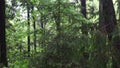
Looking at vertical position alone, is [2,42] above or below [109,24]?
below

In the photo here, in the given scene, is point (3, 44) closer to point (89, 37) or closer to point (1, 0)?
point (1, 0)

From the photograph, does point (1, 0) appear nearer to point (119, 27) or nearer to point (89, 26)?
point (89, 26)

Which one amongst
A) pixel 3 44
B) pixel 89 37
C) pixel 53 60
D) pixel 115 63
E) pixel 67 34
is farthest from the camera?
pixel 3 44

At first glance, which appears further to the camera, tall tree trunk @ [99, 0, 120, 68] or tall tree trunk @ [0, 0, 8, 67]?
tall tree trunk @ [0, 0, 8, 67]

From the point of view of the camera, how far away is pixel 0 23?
8.63m

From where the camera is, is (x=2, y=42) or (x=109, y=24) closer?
(x=109, y=24)

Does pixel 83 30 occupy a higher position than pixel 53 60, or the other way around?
pixel 83 30

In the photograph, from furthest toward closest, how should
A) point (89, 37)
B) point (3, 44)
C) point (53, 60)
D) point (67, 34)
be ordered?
1. point (3, 44)
2. point (67, 34)
3. point (53, 60)
4. point (89, 37)

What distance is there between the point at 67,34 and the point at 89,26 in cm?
133

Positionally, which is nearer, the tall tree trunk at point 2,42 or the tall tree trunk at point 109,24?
the tall tree trunk at point 109,24

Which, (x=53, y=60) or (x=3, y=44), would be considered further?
(x=3, y=44)

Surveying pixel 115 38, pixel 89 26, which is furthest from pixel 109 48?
pixel 89 26

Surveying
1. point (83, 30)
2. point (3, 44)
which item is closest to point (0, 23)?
point (3, 44)

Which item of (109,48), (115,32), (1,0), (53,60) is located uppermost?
(1,0)
